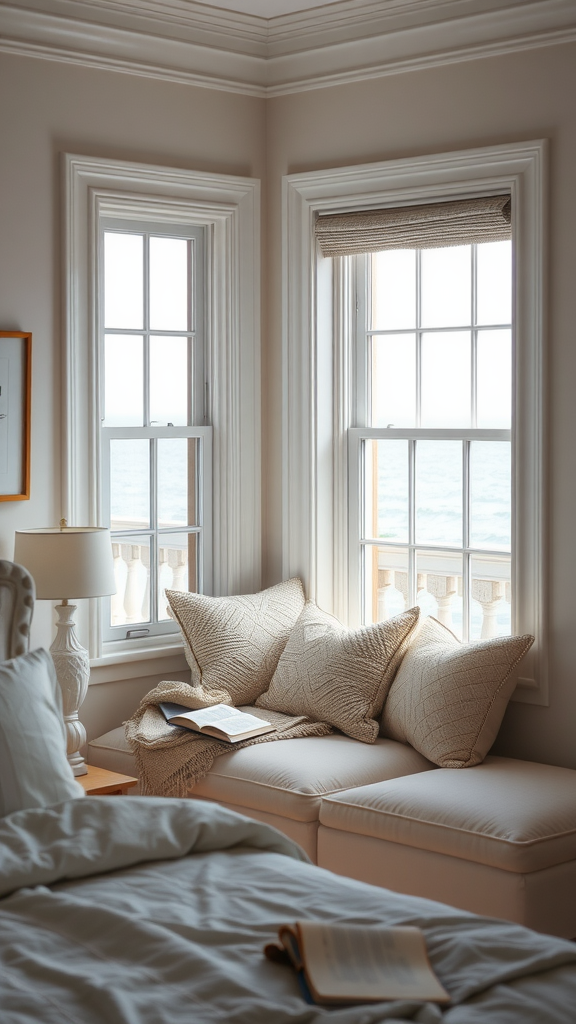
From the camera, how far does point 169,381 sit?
448cm

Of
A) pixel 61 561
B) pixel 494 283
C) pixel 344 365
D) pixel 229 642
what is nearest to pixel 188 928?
pixel 61 561

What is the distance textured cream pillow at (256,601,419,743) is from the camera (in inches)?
151

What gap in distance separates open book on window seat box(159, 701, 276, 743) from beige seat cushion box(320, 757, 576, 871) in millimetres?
438

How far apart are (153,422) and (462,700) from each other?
5.61 feet

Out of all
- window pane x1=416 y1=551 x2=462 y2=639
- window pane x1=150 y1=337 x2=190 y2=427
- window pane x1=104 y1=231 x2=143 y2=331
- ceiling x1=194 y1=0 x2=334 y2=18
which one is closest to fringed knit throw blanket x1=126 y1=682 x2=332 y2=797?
window pane x1=416 y1=551 x2=462 y2=639

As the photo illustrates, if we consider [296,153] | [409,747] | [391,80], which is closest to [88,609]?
[409,747]

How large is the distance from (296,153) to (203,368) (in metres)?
0.95

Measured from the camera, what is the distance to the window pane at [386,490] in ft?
14.3

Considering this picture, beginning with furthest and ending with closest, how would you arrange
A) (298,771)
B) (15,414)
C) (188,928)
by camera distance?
(15,414), (298,771), (188,928)

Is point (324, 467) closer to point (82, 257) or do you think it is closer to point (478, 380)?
point (478, 380)

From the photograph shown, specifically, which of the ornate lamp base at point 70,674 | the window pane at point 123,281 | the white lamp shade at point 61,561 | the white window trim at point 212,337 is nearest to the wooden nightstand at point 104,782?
the ornate lamp base at point 70,674

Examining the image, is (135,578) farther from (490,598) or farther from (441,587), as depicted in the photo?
(490,598)

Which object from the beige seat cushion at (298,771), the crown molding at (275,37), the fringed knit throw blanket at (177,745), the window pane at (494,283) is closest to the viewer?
the beige seat cushion at (298,771)

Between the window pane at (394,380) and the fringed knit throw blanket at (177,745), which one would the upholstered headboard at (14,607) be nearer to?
the fringed knit throw blanket at (177,745)
